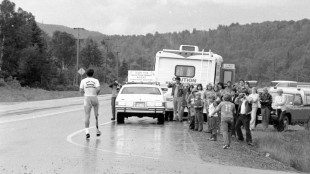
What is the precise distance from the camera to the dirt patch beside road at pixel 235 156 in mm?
11492

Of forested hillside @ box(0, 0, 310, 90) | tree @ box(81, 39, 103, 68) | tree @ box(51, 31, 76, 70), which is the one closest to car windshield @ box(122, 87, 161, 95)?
forested hillside @ box(0, 0, 310, 90)

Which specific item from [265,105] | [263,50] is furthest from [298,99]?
[263,50]

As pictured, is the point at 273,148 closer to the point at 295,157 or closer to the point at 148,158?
the point at 295,157

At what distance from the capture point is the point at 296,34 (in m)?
186

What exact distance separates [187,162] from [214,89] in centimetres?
796

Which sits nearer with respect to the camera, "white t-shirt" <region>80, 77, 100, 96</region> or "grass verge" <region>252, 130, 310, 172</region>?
"grass verge" <region>252, 130, 310, 172</region>

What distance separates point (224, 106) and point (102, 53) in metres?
152

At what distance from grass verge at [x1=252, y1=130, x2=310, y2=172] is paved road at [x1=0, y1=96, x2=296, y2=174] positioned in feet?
7.64

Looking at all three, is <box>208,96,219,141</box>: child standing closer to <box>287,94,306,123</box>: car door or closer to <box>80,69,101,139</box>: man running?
<box>80,69,101,139</box>: man running

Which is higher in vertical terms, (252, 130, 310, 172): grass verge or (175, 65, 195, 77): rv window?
(175, 65, 195, 77): rv window

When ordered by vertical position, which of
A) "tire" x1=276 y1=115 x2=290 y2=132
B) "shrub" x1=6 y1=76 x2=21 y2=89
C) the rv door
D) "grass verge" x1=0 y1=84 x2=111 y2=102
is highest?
the rv door

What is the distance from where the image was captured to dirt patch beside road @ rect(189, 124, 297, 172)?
11492 millimetres

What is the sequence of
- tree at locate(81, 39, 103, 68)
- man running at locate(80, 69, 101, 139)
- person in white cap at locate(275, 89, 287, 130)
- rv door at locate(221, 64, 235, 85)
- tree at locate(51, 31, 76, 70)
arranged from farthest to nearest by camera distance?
tree at locate(81, 39, 103, 68), tree at locate(51, 31, 76, 70), rv door at locate(221, 64, 235, 85), person in white cap at locate(275, 89, 287, 130), man running at locate(80, 69, 101, 139)

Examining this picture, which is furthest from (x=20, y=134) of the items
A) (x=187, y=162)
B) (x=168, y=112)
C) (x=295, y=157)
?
(x=168, y=112)
